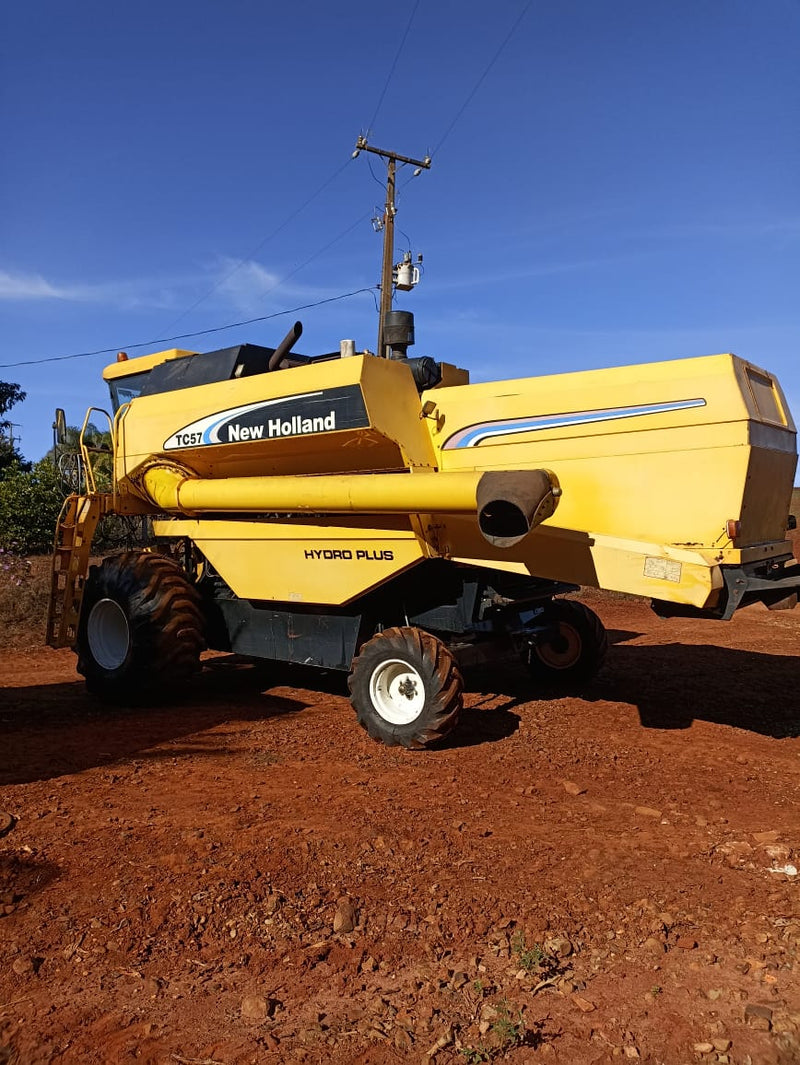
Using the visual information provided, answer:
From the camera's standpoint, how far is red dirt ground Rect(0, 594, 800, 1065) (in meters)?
2.80

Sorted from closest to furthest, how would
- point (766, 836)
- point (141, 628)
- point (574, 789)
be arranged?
point (766, 836) < point (574, 789) < point (141, 628)

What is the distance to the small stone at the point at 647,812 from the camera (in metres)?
4.86

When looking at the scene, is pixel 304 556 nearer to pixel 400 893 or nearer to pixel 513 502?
pixel 513 502

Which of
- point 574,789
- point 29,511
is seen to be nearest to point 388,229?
point 29,511

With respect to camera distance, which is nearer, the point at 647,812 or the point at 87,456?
the point at 647,812

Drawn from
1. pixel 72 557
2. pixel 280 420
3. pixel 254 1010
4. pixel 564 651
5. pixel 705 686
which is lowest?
pixel 254 1010

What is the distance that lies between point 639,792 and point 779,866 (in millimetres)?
1269

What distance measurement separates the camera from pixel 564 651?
8344 mm

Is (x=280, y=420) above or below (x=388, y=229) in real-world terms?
below

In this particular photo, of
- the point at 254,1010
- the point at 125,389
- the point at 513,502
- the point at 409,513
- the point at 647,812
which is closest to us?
the point at 254,1010

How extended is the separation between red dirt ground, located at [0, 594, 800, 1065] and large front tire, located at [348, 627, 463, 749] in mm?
209

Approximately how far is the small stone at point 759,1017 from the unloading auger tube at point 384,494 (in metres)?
2.96

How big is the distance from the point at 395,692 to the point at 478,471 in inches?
75.4

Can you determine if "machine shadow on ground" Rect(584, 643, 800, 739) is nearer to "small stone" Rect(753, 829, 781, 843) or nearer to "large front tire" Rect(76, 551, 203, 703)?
"small stone" Rect(753, 829, 781, 843)
